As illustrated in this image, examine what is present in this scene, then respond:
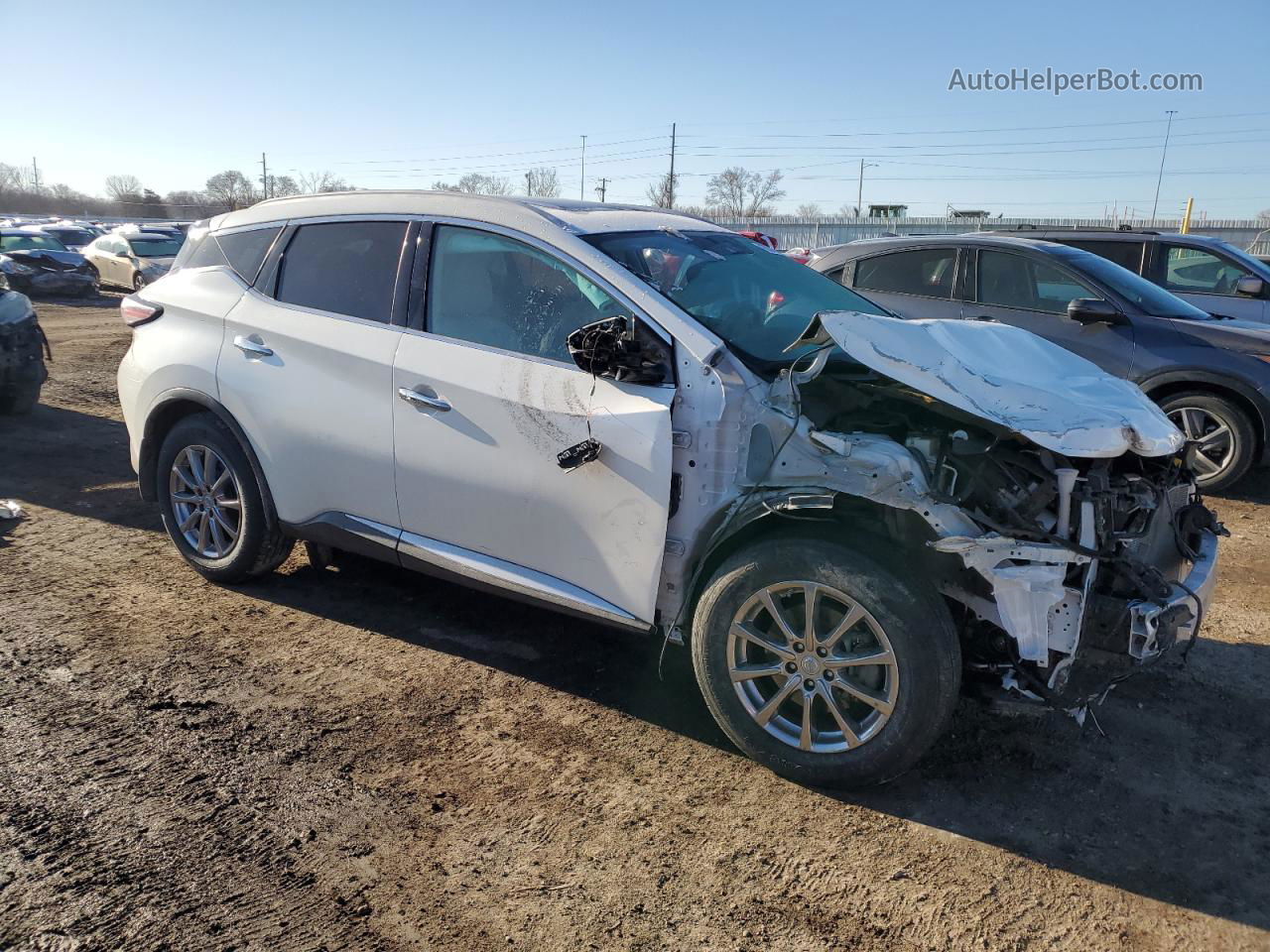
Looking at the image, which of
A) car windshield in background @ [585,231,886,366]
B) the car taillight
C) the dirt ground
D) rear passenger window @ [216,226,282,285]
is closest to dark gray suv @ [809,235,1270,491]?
car windshield in background @ [585,231,886,366]

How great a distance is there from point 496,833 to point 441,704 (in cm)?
85

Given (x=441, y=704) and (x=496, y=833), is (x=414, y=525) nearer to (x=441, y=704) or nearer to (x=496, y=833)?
(x=441, y=704)

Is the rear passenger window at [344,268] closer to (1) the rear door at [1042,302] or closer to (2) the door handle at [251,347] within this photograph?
(2) the door handle at [251,347]

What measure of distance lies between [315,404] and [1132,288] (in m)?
6.17

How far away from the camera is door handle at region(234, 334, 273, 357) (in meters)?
4.22

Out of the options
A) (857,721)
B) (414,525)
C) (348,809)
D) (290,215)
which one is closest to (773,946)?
(857,721)

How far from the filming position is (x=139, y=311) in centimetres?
477

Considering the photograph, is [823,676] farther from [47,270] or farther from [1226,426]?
[47,270]

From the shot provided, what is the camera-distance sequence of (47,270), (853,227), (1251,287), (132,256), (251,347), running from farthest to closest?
(853,227) → (132,256) → (47,270) → (1251,287) → (251,347)

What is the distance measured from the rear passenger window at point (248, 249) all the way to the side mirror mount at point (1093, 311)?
544 cm

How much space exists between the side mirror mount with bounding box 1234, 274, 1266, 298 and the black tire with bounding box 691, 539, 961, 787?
6.81 metres

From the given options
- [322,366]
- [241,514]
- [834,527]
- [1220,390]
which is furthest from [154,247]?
[834,527]

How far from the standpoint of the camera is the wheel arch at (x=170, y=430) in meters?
4.34

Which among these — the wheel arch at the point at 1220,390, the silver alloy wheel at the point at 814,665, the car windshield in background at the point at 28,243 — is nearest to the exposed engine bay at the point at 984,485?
the silver alloy wheel at the point at 814,665
